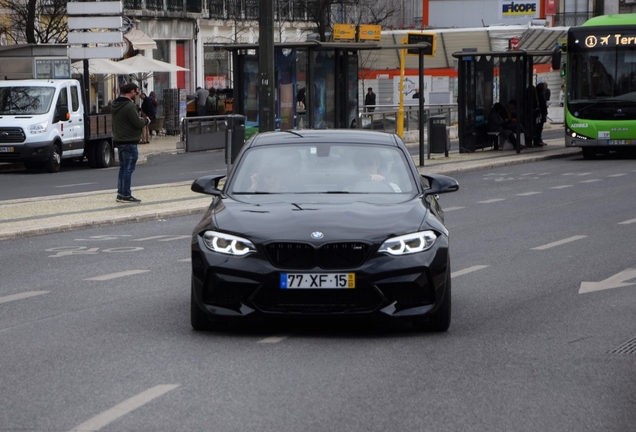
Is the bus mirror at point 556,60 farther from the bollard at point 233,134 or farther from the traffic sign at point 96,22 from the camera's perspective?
the traffic sign at point 96,22

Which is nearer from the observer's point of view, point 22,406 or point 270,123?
point 22,406

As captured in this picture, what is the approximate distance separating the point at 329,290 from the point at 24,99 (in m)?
25.6

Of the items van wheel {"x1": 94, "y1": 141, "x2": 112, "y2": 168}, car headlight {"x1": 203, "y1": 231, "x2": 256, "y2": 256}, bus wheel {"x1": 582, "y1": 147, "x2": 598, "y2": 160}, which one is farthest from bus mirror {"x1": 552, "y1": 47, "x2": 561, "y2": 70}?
car headlight {"x1": 203, "y1": 231, "x2": 256, "y2": 256}

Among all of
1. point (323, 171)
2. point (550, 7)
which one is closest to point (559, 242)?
point (323, 171)

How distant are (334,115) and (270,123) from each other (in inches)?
342

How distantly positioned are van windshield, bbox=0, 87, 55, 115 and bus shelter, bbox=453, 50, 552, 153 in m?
10.4

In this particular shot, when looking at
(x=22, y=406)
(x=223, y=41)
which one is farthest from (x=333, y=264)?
(x=223, y=41)

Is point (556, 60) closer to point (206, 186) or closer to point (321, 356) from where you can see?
point (206, 186)

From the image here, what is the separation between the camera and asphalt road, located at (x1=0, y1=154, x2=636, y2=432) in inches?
267

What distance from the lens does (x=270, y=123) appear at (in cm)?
2381

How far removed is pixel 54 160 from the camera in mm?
32875

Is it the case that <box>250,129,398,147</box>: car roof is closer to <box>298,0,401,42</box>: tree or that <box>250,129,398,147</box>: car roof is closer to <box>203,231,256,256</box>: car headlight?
<box>203,231,256,256</box>: car headlight

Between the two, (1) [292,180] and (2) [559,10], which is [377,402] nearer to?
(1) [292,180]

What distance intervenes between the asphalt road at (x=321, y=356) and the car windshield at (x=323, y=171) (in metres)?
1.03
